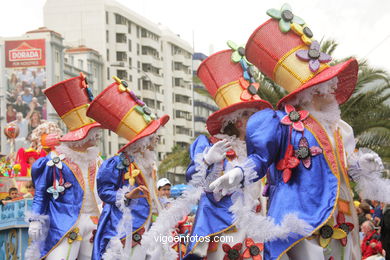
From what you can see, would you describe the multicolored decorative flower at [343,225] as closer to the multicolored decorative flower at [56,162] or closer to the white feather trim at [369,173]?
the white feather trim at [369,173]

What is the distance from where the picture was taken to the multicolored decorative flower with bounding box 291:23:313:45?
6035mm

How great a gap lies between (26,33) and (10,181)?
59.0 m

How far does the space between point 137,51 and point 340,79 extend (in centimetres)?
7818

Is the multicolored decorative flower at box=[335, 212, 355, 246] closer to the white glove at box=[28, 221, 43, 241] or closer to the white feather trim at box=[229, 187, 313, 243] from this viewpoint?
the white feather trim at box=[229, 187, 313, 243]

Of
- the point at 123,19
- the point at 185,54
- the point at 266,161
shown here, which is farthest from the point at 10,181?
the point at 185,54

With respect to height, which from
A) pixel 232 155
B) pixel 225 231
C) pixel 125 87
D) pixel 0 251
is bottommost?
pixel 0 251

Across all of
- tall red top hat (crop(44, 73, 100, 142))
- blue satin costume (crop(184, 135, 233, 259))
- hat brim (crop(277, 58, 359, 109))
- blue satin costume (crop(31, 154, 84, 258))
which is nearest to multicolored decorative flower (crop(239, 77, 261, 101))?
blue satin costume (crop(184, 135, 233, 259))

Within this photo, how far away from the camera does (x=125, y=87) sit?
9227 millimetres

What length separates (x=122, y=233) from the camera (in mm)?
8852

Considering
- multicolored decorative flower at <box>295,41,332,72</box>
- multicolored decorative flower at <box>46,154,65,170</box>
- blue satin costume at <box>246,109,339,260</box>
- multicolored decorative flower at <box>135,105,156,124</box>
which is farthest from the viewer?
multicolored decorative flower at <box>46,154,65,170</box>

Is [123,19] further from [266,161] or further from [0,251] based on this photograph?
[266,161]

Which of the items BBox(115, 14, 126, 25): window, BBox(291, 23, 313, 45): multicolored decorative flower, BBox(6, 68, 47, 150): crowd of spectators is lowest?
BBox(291, 23, 313, 45): multicolored decorative flower

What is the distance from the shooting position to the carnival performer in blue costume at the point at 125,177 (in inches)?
347

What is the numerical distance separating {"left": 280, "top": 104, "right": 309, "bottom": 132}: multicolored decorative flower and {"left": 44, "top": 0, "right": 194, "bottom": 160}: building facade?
6311 cm
